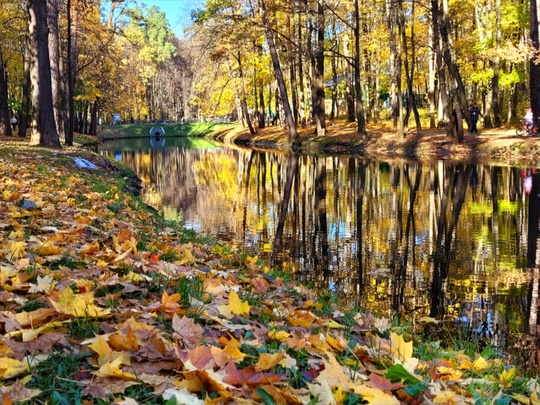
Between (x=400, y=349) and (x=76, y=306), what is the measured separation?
172cm

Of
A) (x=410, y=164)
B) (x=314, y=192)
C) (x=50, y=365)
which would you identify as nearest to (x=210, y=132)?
(x=410, y=164)

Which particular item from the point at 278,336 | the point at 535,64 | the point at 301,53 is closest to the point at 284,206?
the point at 278,336

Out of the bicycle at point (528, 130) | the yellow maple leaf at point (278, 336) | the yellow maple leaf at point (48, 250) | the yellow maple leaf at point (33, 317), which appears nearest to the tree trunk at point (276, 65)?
the bicycle at point (528, 130)

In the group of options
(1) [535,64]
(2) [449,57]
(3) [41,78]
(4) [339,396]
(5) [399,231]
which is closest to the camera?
(4) [339,396]

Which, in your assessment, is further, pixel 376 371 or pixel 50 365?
pixel 376 371

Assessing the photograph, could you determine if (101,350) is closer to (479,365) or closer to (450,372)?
(450,372)

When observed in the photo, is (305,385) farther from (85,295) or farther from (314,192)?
(314,192)

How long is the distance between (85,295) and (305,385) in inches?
50.2

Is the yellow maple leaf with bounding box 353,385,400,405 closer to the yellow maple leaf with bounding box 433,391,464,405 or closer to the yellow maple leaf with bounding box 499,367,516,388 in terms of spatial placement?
the yellow maple leaf with bounding box 433,391,464,405

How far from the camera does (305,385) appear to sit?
234cm

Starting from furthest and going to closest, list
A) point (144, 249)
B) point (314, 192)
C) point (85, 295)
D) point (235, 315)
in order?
point (314, 192)
point (144, 249)
point (235, 315)
point (85, 295)

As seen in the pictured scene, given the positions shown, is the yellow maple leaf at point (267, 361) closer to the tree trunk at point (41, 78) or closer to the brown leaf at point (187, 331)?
the brown leaf at point (187, 331)

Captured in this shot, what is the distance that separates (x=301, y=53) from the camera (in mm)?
28891

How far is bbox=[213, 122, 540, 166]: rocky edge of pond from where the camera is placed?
71.9 ft
